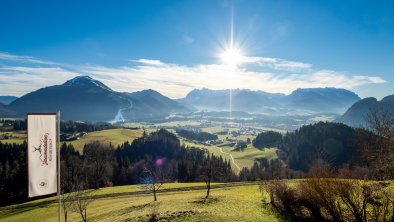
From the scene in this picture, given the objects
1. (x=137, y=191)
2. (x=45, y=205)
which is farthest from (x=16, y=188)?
(x=137, y=191)

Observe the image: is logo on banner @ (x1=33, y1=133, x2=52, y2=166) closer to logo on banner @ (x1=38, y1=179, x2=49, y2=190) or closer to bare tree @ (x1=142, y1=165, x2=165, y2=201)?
logo on banner @ (x1=38, y1=179, x2=49, y2=190)

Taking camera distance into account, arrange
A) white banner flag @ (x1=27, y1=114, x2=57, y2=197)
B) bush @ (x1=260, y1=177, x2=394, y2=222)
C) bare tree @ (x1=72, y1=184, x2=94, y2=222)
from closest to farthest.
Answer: white banner flag @ (x1=27, y1=114, x2=57, y2=197)
bush @ (x1=260, y1=177, x2=394, y2=222)
bare tree @ (x1=72, y1=184, x2=94, y2=222)

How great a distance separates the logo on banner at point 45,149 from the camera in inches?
875

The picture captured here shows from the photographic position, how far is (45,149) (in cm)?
2239

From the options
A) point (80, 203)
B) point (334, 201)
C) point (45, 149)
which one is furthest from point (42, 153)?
point (334, 201)

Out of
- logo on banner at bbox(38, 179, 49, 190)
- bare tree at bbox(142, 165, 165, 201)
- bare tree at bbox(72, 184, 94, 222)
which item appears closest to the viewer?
logo on banner at bbox(38, 179, 49, 190)

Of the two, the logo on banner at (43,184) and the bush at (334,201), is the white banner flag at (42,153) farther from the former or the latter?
the bush at (334,201)

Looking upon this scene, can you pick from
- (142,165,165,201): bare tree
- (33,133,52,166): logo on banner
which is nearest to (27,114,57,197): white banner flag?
(33,133,52,166): logo on banner

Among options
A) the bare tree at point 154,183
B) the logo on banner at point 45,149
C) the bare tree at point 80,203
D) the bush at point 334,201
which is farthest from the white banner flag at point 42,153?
the bare tree at point 154,183

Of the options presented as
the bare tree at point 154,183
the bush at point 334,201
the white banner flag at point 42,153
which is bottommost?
the bare tree at point 154,183

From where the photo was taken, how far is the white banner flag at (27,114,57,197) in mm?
21672

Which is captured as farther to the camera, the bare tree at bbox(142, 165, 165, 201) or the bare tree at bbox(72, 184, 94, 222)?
the bare tree at bbox(142, 165, 165, 201)

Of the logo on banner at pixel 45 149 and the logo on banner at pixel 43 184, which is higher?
the logo on banner at pixel 45 149

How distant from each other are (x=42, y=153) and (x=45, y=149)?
13.3 inches
